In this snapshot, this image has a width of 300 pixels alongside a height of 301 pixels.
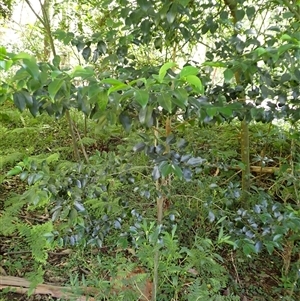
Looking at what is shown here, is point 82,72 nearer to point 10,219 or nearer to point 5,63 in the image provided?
point 5,63

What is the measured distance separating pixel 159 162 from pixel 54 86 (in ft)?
1.11

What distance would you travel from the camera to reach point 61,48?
3242 mm

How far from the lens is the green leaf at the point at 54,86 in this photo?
697mm

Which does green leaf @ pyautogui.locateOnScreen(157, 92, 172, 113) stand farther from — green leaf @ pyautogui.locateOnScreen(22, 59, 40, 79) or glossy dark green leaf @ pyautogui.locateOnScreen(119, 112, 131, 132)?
green leaf @ pyautogui.locateOnScreen(22, 59, 40, 79)

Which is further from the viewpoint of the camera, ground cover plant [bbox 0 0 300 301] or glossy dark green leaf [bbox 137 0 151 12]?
glossy dark green leaf [bbox 137 0 151 12]

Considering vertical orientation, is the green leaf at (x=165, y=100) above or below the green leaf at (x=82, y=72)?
below

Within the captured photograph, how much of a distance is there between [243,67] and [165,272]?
88 centimetres

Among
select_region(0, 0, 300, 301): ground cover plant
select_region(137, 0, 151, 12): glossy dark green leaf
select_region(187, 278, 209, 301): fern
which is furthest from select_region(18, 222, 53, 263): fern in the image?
select_region(137, 0, 151, 12): glossy dark green leaf

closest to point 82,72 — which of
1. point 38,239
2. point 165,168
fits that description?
point 165,168

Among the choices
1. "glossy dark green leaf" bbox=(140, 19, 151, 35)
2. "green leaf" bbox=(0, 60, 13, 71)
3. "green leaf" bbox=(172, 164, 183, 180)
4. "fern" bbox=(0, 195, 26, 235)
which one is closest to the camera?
"green leaf" bbox=(0, 60, 13, 71)

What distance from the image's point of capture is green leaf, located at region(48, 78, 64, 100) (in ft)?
2.29

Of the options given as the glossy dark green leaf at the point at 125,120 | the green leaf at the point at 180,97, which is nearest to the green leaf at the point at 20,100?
the glossy dark green leaf at the point at 125,120

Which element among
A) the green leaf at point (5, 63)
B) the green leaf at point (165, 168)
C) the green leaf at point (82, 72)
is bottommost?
the green leaf at point (165, 168)

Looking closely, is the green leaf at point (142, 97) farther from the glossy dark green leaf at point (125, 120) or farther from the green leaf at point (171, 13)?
the green leaf at point (171, 13)
